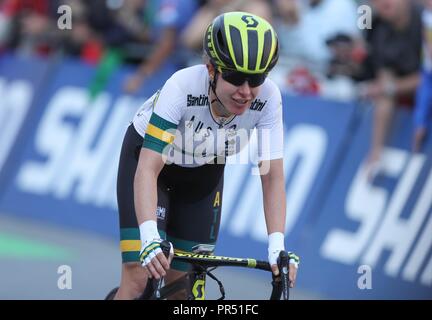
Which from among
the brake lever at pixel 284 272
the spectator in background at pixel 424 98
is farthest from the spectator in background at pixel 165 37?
the brake lever at pixel 284 272

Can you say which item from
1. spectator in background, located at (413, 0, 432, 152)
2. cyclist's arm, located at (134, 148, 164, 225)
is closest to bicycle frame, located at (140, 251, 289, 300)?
cyclist's arm, located at (134, 148, 164, 225)

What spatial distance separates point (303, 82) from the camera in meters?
9.87

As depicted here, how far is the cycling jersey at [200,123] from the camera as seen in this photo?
18.3ft

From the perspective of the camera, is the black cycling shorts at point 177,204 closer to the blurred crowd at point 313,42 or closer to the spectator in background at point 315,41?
the blurred crowd at point 313,42

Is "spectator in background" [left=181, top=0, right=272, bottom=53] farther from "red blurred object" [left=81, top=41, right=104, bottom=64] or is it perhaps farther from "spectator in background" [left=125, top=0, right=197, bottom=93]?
"red blurred object" [left=81, top=41, right=104, bottom=64]

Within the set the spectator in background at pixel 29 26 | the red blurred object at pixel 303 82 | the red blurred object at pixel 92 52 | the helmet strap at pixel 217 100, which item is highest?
the spectator in background at pixel 29 26

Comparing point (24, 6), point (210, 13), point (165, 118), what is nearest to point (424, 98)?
point (210, 13)

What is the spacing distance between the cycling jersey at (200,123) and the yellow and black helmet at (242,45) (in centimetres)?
32

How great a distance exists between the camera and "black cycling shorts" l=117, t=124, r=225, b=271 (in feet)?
19.7

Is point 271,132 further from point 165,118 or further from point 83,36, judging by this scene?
point 83,36

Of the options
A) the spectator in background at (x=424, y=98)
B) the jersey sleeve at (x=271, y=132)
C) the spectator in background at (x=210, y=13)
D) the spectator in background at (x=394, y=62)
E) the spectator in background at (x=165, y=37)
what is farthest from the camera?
the spectator in background at (x=165, y=37)

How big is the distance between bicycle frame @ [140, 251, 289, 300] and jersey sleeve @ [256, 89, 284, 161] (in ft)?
2.22
